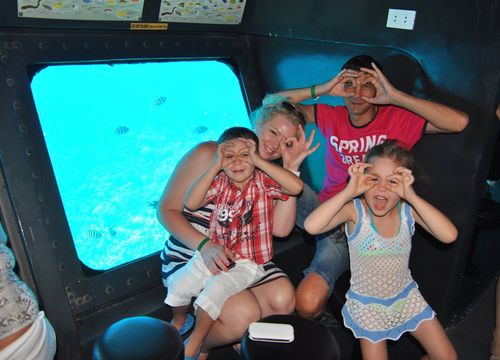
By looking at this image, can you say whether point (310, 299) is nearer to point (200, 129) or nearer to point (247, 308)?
point (247, 308)

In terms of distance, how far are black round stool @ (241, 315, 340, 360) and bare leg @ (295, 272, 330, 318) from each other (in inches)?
Result: 21.7

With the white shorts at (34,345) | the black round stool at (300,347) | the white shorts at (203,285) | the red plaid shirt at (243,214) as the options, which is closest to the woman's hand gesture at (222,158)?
the red plaid shirt at (243,214)

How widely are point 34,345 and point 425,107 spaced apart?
1844mm

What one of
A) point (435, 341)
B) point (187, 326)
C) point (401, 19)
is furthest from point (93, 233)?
point (401, 19)

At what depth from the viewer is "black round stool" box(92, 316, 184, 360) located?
4.83 ft

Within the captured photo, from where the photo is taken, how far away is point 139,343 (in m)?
1.52

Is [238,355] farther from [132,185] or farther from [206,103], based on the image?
[206,103]

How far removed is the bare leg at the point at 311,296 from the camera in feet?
7.42

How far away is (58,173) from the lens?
217 centimetres

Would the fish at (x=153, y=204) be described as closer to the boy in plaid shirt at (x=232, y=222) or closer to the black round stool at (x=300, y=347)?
the boy in plaid shirt at (x=232, y=222)

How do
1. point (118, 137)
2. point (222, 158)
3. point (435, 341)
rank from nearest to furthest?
point (435, 341) → point (222, 158) → point (118, 137)

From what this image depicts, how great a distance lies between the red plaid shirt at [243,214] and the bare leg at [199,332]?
1.17ft

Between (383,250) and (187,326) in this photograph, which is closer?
(383,250)

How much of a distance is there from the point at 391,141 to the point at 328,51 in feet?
2.53
